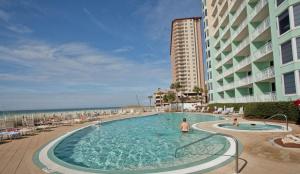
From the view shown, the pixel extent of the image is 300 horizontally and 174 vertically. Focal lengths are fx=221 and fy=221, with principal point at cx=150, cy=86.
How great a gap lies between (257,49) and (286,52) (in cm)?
803

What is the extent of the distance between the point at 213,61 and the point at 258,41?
19.1 m

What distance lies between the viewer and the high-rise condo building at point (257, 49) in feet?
55.9

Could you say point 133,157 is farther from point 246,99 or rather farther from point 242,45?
point 242,45

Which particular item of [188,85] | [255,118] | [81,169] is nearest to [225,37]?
[255,118]

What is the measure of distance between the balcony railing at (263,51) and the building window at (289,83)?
4227 millimetres

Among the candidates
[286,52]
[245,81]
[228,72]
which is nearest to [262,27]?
[286,52]

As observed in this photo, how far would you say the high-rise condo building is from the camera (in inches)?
671

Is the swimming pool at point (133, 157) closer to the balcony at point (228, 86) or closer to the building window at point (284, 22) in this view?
the building window at point (284, 22)

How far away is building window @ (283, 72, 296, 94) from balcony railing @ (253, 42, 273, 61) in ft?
13.9

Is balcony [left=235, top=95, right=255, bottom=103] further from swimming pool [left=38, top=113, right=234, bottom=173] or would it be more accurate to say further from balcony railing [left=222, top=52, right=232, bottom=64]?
swimming pool [left=38, top=113, right=234, bottom=173]

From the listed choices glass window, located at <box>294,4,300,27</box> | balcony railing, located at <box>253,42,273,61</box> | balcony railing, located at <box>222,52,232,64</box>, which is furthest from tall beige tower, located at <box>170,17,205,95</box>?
glass window, located at <box>294,4,300,27</box>

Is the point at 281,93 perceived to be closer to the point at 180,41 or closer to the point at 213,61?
the point at 213,61

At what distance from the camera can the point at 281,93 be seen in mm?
18422

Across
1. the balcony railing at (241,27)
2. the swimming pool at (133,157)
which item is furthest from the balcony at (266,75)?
the swimming pool at (133,157)
